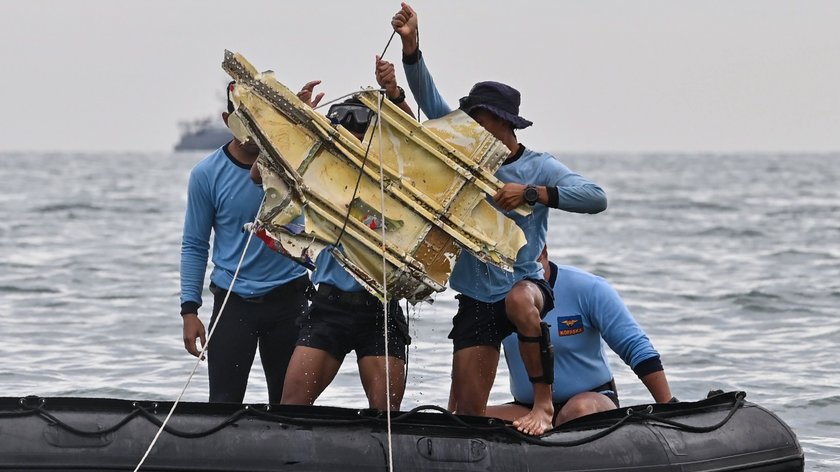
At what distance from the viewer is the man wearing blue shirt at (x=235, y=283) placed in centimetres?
714

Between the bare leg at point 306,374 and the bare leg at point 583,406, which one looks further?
the bare leg at point 583,406

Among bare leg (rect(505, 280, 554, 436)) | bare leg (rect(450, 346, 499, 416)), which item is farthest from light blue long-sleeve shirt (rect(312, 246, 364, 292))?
bare leg (rect(505, 280, 554, 436))

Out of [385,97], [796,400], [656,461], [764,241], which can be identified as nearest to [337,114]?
[385,97]

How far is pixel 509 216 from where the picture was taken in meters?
6.60

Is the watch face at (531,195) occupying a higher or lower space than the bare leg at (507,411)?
higher

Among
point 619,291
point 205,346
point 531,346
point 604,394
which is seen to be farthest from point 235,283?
point 619,291

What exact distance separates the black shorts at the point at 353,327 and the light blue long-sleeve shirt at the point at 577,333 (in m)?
0.82

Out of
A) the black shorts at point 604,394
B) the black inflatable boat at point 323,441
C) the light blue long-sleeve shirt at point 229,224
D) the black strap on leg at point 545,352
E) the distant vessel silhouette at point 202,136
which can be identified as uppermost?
the distant vessel silhouette at point 202,136

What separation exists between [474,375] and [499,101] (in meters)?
1.20

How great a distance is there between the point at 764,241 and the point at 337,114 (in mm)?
22586

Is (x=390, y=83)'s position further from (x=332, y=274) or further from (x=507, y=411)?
(x=507, y=411)

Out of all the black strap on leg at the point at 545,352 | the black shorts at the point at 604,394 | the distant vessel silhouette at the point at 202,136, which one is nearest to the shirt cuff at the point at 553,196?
the black strap on leg at the point at 545,352

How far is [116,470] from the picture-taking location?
625 cm

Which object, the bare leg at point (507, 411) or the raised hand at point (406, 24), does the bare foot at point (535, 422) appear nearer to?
the bare leg at point (507, 411)
